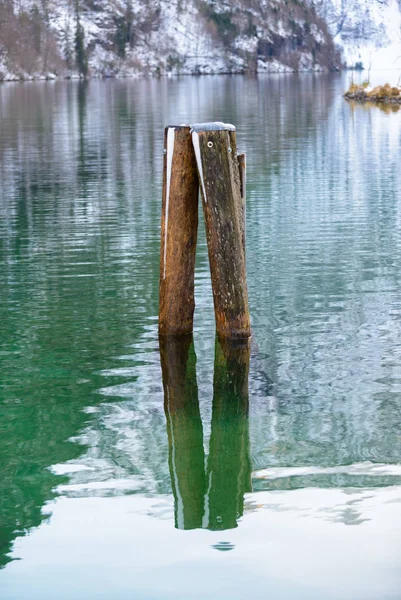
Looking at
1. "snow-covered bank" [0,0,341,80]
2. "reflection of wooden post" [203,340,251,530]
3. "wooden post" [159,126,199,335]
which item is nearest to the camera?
"reflection of wooden post" [203,340,251,530]

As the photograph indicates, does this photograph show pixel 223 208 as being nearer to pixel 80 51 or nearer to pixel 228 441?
pixel 228 441

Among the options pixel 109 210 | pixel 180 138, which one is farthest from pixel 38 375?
pixel 109 210

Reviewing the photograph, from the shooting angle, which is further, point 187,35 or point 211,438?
point 187,35

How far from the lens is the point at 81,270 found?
11.4m

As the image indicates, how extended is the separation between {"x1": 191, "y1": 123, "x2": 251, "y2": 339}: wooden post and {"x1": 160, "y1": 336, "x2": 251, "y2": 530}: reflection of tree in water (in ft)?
1.50

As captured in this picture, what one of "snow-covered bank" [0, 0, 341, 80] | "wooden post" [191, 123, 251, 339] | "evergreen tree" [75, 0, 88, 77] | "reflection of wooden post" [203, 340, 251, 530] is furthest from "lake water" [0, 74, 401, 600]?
"evergreen tree" [75, 0, 88, 77]

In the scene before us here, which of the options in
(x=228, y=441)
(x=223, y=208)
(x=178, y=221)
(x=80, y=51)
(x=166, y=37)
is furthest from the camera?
(x=166, y=37)

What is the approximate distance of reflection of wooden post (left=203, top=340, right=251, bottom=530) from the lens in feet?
17.8

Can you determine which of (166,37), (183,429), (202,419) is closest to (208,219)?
(202,419)

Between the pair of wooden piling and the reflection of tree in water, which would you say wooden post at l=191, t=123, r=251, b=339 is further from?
the reflection of tree in water

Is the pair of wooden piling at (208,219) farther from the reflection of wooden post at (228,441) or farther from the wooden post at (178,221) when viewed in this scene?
the reflection of wooden post at (228,441)

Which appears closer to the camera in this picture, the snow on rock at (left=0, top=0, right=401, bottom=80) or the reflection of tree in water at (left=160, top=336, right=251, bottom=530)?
the reflection of tree in water at (left=160, top=336, right=251, bottom=530)

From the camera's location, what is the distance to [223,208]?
815cm

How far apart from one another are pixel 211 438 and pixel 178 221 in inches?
88.7
